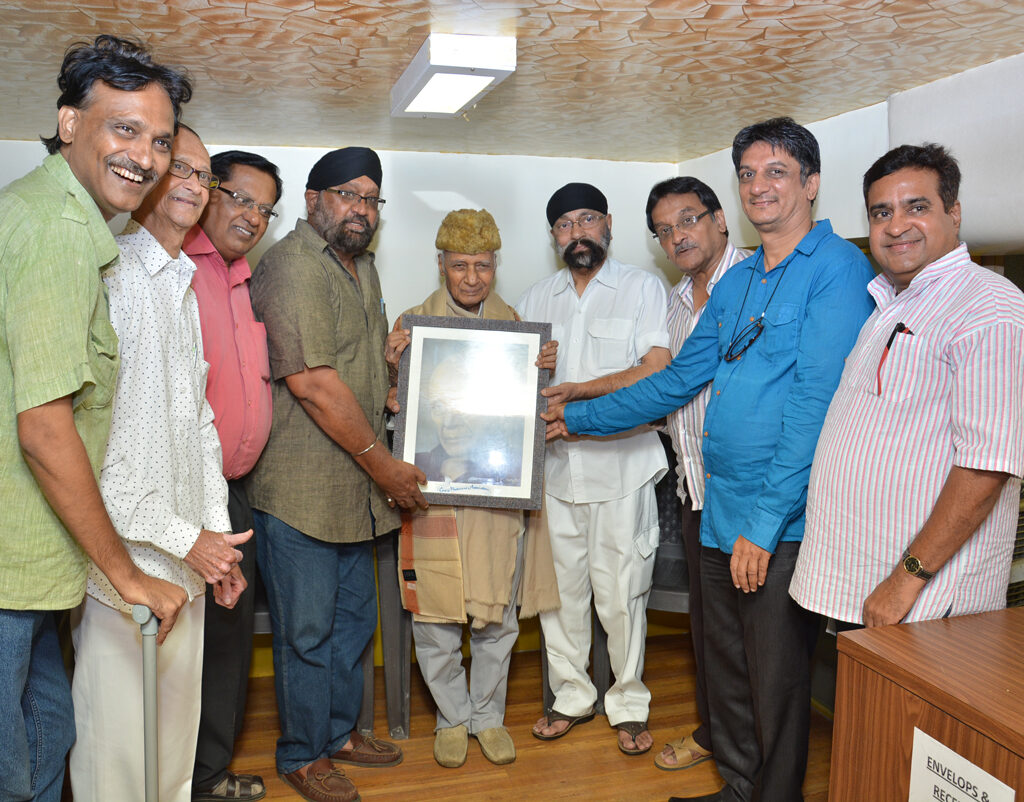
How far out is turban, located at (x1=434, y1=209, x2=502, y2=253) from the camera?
302cm

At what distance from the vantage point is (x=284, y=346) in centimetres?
265

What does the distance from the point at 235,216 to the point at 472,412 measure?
3.38 ft

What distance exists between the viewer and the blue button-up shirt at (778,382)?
229 centimetres

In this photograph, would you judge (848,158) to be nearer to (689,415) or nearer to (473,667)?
(689,415)

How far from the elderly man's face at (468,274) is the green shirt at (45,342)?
4.87 ft

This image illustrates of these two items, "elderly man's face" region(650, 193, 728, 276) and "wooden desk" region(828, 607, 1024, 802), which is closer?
"wooden desk" region(828, 607, 1024, 802)

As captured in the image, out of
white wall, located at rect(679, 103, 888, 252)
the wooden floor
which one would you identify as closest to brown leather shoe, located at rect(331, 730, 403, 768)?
the wooden floor

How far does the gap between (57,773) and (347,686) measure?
1.24 m

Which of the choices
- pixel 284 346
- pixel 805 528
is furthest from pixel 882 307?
pixel 284 346

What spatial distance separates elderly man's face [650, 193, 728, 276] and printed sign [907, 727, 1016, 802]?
1.97 meters

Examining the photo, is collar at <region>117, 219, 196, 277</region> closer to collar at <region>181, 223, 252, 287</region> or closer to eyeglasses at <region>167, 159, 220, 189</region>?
eyeglasses at <region>167, 159, 220, 189</region>

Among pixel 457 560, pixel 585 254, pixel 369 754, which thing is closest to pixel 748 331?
pixel 585 254

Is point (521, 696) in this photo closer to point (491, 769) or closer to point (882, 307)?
point (491, 769)

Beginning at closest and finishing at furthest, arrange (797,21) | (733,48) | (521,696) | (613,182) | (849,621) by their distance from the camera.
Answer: (849,621), (797,21), (733,48), (521,696), (613,182)
